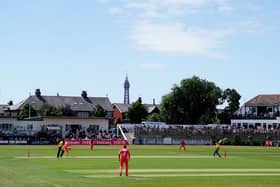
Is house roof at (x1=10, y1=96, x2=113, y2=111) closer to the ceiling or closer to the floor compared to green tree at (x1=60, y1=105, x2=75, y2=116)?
closer to the ceiling

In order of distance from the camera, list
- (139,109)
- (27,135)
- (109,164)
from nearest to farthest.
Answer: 1. (109,164)
2. (27,135)
3. (139,109)

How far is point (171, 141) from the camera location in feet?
299

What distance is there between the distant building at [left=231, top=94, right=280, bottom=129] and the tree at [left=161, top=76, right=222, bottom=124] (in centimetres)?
712

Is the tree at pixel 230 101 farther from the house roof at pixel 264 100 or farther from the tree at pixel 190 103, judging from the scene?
the house roof at pixel 264 100

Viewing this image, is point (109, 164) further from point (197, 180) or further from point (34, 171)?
point (197, 180)

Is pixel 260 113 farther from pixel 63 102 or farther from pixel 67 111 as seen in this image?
pixel 63 102

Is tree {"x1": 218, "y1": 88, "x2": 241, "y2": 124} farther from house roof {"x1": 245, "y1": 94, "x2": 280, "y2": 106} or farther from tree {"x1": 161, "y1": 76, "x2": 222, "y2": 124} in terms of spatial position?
house roof {"x1": 245, "y1": 94, "x2": 280, "y2": 106}

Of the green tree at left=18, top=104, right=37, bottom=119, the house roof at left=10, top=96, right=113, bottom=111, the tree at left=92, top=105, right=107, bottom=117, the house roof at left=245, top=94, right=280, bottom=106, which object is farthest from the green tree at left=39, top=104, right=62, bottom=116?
the house roof at left=245, top=94, right=280, bottom=106

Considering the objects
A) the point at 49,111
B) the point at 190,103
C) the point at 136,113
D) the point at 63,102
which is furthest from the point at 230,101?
the point at 49,111

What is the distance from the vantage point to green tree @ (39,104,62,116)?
393 ft

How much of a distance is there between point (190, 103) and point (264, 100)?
15680mm

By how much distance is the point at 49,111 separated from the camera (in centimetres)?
12088

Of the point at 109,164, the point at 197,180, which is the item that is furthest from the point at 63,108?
the point at 197,180

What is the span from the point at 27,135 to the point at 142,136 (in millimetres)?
17277
